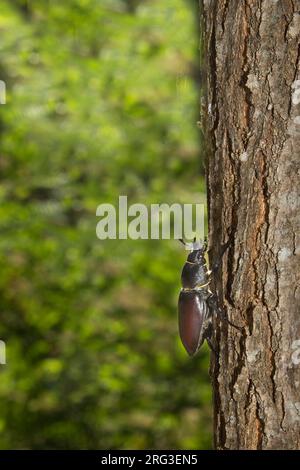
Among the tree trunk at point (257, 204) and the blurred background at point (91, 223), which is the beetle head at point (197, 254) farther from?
the blurred background at point (91, 223)

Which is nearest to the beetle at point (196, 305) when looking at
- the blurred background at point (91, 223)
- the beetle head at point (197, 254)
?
the beetle head at point (197, 254)

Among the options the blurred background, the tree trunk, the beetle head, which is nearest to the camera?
the tree trunk

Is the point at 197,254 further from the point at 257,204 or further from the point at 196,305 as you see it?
the point at 257,204

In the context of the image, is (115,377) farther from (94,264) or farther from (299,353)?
(299,353)

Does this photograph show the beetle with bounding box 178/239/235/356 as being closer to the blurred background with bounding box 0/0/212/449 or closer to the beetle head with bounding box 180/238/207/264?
the beetle head with bounding box 180/238/207/264

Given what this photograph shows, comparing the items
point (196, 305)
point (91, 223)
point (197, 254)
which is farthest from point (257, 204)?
point (91, 223)

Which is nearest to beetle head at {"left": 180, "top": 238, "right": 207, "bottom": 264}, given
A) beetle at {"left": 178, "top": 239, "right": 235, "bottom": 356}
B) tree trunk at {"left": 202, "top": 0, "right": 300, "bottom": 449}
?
beetle at {"left": 178, "top": 239, "right": 235, "bottom": 356}
